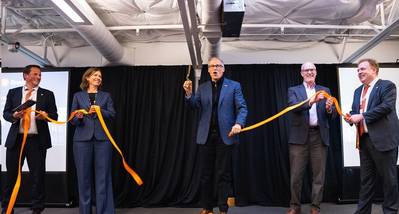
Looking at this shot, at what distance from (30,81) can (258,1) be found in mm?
2645

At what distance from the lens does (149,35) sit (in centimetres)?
505

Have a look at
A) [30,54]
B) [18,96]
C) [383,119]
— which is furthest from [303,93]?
[30,54]

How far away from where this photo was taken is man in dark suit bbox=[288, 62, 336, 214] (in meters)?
3.27

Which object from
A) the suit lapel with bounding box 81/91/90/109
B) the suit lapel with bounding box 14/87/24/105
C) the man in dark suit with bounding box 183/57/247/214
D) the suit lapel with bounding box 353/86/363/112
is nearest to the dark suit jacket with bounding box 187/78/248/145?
the man in dark suit with bounding box 183/57/247/214

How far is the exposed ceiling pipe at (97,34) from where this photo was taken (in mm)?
3562

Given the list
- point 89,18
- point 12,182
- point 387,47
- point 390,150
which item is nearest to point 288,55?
point 387,47

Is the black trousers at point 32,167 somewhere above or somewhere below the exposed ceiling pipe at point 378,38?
below

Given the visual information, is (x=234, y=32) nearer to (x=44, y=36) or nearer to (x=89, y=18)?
(x=89, y=18)

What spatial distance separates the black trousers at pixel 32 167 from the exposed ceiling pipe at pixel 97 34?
4.29 ft

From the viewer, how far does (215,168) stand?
296 cm

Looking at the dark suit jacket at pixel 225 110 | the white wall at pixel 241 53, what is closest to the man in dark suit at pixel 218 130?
the dark suit jacket at pixel 225 110

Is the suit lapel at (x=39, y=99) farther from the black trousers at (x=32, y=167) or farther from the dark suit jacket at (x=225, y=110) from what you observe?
Answer: the dark suit jacket at (x=225, y=110)

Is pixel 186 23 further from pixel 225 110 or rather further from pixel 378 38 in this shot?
pixel 378 38

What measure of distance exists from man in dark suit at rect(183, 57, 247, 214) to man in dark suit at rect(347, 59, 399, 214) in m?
1.07
